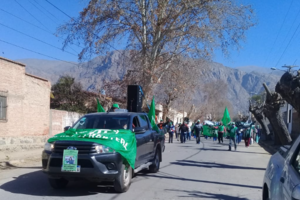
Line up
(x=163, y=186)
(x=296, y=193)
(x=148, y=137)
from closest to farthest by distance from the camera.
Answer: (x=296, y=193) < (x=163, y=186) < (x=148, y=137)

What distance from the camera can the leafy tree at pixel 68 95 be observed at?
27.1 m

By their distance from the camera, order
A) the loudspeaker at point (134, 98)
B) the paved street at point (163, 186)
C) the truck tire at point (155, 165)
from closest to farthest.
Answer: the paved street at point (163, 186) < the truck tire at point (155, 165) < the loudspeaker at point (134, 98)

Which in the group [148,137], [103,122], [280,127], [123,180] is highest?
[103,122]

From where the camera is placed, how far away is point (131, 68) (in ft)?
81.7

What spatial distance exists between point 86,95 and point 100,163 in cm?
2100

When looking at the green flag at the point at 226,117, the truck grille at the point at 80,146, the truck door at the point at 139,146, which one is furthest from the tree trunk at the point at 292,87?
the green flag at the point at 226,117

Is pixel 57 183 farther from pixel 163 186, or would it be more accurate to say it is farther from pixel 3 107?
pixel 3 107

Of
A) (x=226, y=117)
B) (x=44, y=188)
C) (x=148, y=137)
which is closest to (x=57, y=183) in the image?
(x=44, y=188)

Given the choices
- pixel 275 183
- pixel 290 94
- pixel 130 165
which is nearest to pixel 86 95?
pixel 290 94

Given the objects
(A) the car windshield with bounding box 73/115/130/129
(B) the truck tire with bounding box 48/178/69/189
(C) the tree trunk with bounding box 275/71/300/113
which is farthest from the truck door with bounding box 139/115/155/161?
(C) the tree trunk with bounding box 275/71/300/113

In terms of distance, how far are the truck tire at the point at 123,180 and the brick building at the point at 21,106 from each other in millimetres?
10313

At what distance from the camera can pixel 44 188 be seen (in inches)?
327

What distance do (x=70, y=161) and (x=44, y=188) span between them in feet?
4.99

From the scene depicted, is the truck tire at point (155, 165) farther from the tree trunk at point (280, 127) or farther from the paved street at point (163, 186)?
the tree trunk at point (280, 127)
